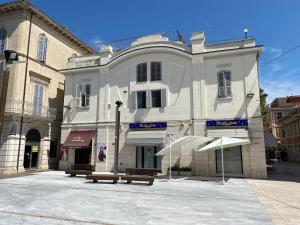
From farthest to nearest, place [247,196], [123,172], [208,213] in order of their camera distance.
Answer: [123,172]
[247,196]
[208,213]

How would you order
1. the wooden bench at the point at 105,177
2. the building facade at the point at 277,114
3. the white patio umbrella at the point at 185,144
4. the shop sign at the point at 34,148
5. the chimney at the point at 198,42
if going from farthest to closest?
the building facade at the point at 277,114
the shop sign at the point at 34,148
the chimney at the point at 198,42
the white patio umbrella at the point at 185,144
the wooden bench at the point at 105,177

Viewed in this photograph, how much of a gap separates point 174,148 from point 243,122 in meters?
5.56

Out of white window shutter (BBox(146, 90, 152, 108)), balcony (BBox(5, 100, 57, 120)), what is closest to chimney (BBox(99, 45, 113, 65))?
white window shutter (BBox(146, 90, 152, 108))

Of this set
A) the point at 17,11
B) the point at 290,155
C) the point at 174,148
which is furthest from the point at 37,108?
the point at 290,155

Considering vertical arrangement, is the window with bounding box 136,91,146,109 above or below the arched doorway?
above

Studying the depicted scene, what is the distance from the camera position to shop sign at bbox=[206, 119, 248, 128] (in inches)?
714

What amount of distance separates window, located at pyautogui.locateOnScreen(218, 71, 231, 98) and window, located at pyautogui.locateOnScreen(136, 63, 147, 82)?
6325 millimetres

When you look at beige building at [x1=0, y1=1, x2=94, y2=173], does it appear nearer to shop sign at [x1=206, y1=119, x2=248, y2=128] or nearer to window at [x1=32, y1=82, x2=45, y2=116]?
window at [x1=32, y1=82, x2=45, y2=116]

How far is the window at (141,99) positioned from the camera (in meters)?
21.4

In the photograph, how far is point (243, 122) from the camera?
714 inches

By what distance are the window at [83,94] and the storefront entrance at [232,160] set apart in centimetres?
1278

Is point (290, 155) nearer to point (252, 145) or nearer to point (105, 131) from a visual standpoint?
point (252, 145)

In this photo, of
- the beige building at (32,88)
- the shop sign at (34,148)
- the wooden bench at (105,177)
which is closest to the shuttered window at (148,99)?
the wooden bench at (105,177)

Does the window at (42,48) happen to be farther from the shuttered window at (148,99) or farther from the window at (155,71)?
the window at (155,71)
